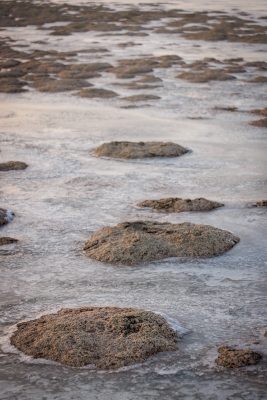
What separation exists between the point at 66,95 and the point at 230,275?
15.9 meters

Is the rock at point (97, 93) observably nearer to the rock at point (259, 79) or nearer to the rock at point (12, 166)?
the rock at point (259, 79)

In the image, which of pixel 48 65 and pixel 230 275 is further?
pixel 48 65

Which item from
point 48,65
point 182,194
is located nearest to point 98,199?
point 182,194

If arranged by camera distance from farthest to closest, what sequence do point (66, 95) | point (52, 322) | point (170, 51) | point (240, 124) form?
1. point (170, 51)
2. point (66, 95)
3. point (240, 124)
4. point (52, 322)

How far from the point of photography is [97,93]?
24.7 meters

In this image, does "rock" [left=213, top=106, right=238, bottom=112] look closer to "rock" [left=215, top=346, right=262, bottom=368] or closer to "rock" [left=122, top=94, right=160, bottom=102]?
"rock" [left=122, top=94, right=160, bottom=102]

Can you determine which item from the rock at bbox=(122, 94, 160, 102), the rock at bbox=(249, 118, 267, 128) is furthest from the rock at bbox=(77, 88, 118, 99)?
the rock at bbox=(249, 118, 267, 128)

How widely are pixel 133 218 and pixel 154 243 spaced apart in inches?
62.8

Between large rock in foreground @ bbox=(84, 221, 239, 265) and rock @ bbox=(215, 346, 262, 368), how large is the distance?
3017 mm

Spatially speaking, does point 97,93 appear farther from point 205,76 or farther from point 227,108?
point 205,76

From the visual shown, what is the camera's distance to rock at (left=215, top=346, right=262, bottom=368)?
744 centimetres

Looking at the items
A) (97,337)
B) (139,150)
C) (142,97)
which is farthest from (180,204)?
(142,97)

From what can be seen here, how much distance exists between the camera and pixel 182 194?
45.3 feet

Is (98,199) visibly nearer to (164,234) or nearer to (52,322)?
(164,234)
